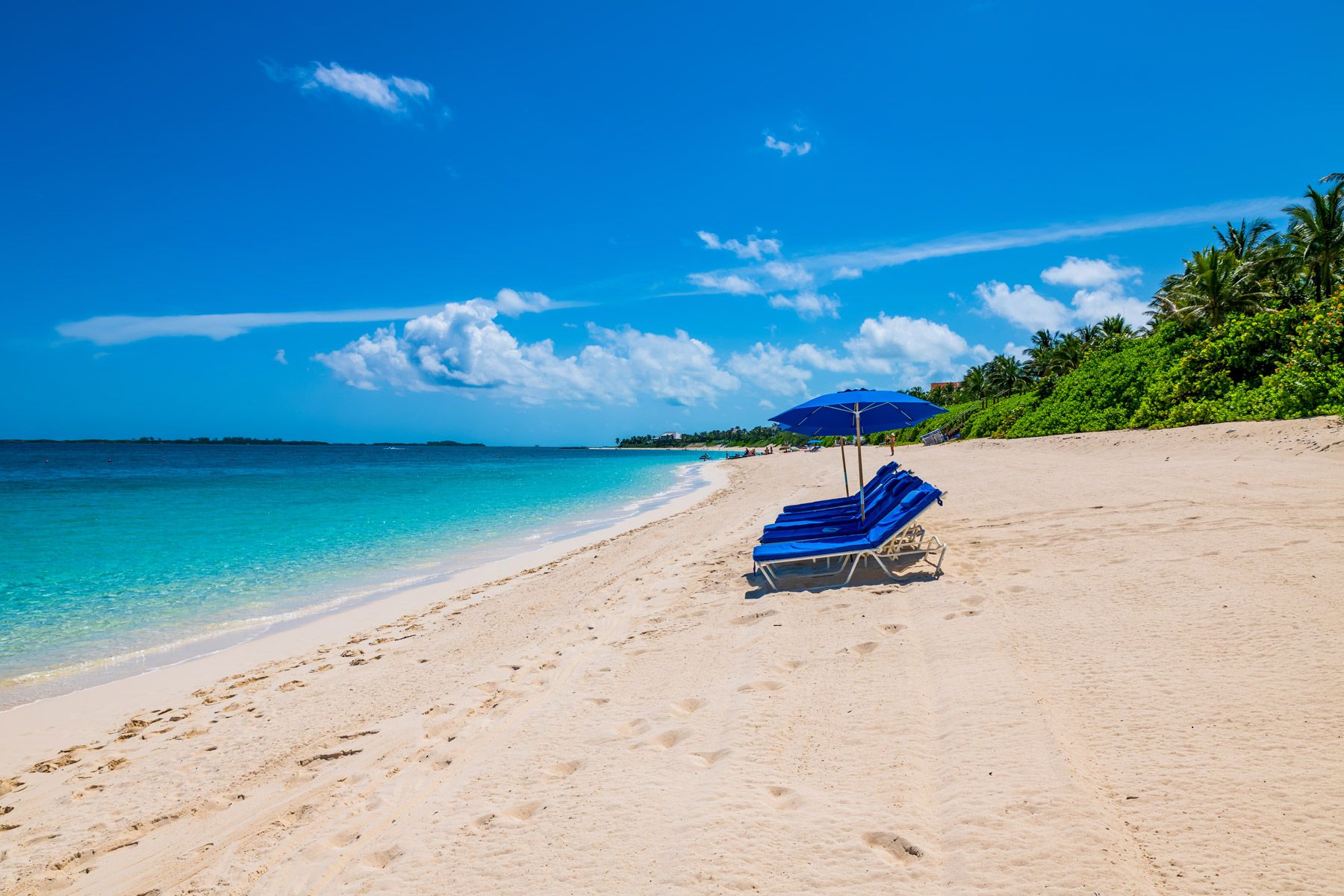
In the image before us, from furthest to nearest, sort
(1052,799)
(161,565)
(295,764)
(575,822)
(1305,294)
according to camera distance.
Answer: (1305,294)
(161,565)
(295,764)
(575,822)
(1052,799)

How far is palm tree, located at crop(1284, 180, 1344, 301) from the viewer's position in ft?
77.0

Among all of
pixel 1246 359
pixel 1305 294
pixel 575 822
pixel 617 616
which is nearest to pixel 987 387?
pixel 1305 294

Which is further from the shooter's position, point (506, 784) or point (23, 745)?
point (23, 745)

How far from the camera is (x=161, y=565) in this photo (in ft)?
38.8

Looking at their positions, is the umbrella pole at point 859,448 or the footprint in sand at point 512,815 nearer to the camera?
the footprint in sand at point 512,815

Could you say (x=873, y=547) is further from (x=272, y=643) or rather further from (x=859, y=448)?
(x=272, y=643)

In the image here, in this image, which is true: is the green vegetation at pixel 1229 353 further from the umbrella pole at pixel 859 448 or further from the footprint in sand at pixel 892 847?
the footprint in sand at pixel 892 847

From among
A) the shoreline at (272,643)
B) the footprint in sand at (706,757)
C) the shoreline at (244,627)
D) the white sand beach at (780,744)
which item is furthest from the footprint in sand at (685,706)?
the shoreline at (244,627)

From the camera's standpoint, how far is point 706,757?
3.22 m

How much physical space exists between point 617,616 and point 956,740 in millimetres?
4072

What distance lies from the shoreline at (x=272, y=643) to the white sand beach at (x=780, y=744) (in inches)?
2.8

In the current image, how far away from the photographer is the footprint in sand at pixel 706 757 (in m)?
3.14

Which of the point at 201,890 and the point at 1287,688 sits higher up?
the point at 1287,688

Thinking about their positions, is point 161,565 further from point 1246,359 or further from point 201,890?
point 1246,359
